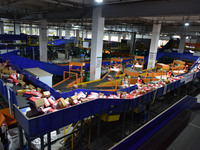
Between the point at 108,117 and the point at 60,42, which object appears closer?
the point at 108,117

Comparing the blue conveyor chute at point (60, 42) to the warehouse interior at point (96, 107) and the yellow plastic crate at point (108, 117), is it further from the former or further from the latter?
the yellow plastic crate at point (108, 117)

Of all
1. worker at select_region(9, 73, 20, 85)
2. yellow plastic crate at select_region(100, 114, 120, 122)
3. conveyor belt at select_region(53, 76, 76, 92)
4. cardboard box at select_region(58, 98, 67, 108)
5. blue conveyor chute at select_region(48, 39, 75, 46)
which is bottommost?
yellow plastic crate at select_region(100, 114, 120, 122)

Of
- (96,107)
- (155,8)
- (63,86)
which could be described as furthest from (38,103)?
(155,8)

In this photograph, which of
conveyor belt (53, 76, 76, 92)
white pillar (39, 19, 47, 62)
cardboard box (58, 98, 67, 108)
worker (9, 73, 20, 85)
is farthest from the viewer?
white pillar (39, 19, 47, 62)

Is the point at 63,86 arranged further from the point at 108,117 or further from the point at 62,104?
the point at 62,104

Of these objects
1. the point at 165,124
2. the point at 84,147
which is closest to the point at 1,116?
the point at 84,147

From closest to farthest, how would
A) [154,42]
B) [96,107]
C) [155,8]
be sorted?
[96,107] < [155,8] < [154,42]

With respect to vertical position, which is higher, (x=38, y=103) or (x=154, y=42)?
(x=154, y=42)

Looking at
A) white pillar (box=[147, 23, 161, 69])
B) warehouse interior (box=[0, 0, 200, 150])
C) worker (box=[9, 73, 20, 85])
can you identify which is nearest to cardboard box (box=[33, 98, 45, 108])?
warehouse interior (box=[0, 0, 200, 150])

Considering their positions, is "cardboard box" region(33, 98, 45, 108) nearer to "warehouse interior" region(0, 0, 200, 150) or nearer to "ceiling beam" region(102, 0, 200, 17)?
"warehouse interior" region(0, 0, 200, 150)

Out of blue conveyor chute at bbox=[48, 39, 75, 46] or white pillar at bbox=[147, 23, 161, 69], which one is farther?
blue conveyor chute at bbox=[48, 39, 75, 46]

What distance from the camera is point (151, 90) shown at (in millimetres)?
7801

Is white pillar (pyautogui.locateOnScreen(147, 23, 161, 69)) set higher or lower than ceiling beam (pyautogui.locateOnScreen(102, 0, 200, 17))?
lower

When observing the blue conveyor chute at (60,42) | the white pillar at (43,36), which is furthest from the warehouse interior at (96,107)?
the blue conveyor chute at (60,42)
